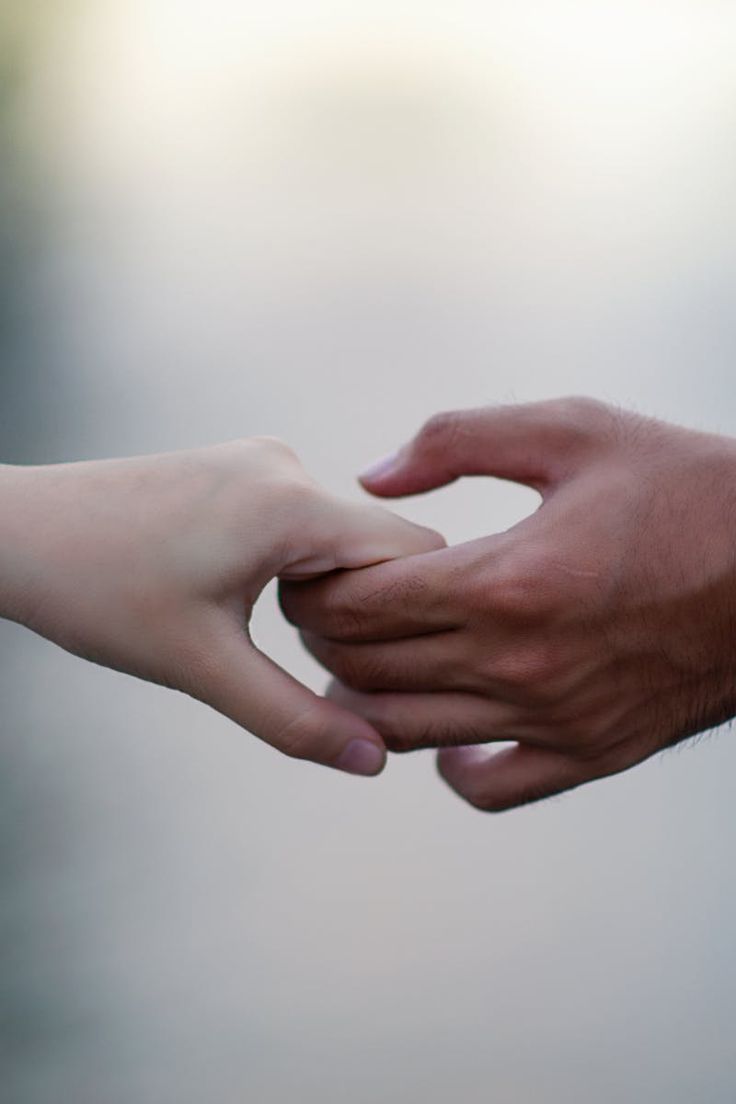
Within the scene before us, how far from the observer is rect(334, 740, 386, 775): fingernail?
1.01 metres

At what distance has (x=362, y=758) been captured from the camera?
1021mm

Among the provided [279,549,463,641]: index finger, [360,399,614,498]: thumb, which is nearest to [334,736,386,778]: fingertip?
[279,549,463,641]: index finger

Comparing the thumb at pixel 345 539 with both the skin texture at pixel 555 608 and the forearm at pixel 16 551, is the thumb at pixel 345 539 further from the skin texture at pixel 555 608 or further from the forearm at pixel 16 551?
the forearm at pixel 16 551

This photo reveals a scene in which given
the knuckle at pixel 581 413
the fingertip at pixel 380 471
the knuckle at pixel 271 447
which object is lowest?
the fingertip at pixel 380 471

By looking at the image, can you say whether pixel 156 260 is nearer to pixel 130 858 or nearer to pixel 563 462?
pixel 130 858

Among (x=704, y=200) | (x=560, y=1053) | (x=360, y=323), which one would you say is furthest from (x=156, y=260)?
(x=560, y=1053)

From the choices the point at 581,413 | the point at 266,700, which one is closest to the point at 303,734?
the point at 266,700

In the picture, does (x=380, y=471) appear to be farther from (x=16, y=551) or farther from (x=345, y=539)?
(x=16, y=551)

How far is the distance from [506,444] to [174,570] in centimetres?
34

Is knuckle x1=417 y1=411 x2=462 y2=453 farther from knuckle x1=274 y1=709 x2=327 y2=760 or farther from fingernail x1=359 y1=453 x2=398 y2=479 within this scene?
knuckle x1=274 y1=709 x2=327 y2=760

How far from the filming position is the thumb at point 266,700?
0.96 metres

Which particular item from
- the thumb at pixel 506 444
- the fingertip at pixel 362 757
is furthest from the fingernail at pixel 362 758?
the thumb at pixel 506 444

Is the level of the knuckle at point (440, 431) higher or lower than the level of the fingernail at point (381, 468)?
higher

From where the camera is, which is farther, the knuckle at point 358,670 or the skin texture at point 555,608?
the knuckle at point 358,670
